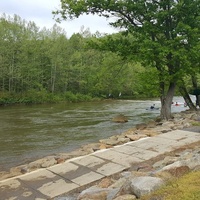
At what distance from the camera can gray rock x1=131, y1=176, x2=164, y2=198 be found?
12.3 ft

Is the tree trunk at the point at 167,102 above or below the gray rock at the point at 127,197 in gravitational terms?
above

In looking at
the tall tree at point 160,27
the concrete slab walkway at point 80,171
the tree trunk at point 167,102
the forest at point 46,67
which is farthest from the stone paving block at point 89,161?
the forest at point 46,67

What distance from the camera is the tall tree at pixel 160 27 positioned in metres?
12.1

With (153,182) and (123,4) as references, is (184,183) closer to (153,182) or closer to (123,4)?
(153,182)

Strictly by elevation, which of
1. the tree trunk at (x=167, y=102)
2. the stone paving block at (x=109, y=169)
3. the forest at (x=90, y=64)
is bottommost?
the stone paving block at (x=109, y=169)

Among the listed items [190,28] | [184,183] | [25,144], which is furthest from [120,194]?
[190,28]

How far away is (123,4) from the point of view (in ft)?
41.4

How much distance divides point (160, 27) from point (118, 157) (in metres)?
8.82

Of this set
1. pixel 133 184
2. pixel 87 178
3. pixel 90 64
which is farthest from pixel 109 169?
pixel 90 64

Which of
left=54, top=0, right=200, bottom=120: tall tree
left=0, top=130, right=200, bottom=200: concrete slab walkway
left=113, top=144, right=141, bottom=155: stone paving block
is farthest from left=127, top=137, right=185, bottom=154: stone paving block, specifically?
left=54, top=0, right=200, bottom=120: tall tree

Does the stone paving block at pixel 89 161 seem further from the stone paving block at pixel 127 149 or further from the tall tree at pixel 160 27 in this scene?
the tall tree at pixel 160 27

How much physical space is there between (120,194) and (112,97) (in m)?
37.3

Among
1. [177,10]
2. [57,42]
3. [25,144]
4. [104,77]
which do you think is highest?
[57,42]

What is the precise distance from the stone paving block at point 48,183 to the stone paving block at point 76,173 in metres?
0.14
